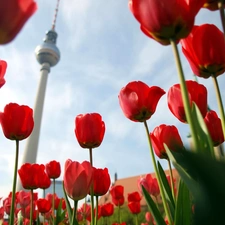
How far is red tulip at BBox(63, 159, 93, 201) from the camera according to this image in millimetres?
1351

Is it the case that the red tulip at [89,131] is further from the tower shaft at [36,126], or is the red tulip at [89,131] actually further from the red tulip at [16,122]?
the tower shaft at [36,126]

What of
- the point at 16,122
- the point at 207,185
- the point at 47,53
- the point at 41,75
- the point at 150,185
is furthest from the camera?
the point at 47,53

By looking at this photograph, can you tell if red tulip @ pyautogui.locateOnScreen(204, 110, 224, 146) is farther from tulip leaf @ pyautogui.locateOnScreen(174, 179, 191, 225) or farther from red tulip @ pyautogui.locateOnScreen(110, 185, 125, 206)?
red tulip @ pyautogui.locateOnScreen(110, 185, 125, 206)

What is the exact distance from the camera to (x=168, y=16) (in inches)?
28.4

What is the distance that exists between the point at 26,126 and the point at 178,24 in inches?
43.9

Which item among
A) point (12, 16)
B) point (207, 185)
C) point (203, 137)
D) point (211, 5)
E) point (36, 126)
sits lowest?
point (207, 185)

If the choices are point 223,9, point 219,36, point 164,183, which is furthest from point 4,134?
point 223,9

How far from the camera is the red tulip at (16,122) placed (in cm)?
156

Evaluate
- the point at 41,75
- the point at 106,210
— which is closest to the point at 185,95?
the point at 106,210

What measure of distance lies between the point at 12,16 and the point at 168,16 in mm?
351

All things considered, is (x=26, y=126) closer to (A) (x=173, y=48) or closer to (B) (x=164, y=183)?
(B) (x=164, y=183)

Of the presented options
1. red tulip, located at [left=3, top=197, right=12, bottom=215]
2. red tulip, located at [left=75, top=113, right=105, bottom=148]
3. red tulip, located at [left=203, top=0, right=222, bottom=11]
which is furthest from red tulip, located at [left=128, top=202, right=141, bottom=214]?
red tulip, located at [left=203, top=0, right=222, bottom=11]

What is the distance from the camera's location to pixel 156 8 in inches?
28.2

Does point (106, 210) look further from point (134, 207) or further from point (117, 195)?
point (134, 207)
